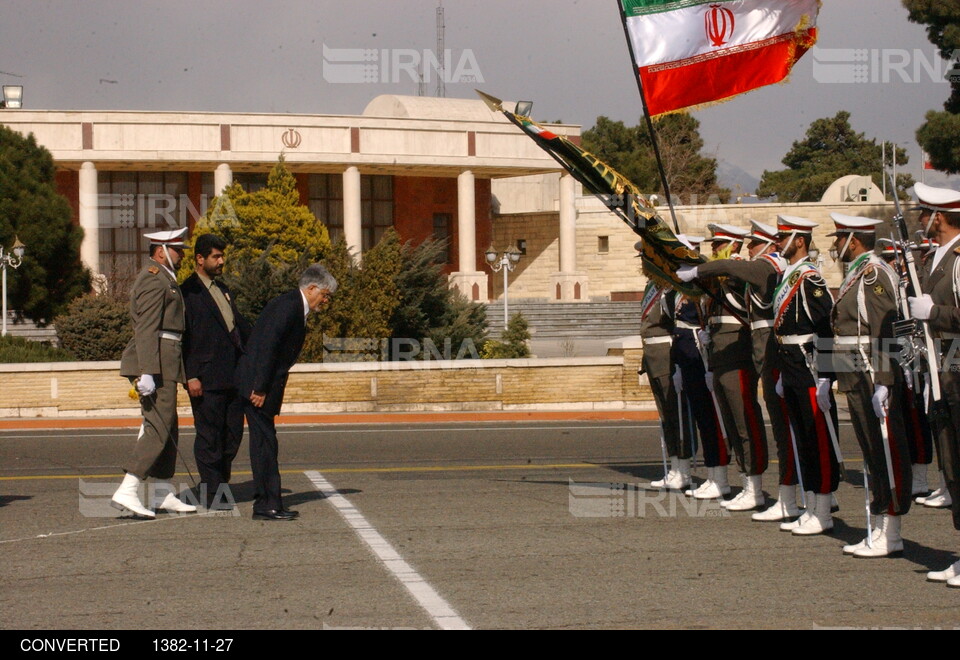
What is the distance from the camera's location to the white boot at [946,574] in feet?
24.3

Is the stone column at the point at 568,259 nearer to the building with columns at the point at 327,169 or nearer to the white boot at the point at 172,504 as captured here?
the building with columns at the point at 327,169

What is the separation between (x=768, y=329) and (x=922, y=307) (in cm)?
254

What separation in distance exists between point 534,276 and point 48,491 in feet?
A: 166

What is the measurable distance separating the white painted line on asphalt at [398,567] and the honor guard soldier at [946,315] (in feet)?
9.57

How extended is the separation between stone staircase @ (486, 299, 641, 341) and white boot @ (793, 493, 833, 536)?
125ft

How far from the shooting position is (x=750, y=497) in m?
10.4

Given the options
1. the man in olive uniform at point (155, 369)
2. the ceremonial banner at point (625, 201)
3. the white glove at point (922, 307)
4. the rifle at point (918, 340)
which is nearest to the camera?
the white glove at point (922, 307)

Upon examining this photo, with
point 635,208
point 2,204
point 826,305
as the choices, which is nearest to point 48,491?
point 635,208

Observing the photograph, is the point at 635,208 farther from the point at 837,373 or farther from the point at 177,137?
the point at 177,137

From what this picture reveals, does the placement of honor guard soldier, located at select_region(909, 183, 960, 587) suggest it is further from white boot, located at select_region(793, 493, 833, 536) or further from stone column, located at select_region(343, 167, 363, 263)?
stone column, located at select_region(343, 167, 363, 263)

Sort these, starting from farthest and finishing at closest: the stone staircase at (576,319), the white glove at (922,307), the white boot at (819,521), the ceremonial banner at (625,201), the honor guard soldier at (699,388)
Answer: the stone staircase at (576,319) < the honor guard soldier at (699,388) < the ceremonial banner at (625,201) < the white boot at (819,521) < the white glove at (922,307)

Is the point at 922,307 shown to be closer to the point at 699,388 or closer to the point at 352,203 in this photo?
the point at 699,388

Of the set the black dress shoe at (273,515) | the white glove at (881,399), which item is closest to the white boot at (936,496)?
the white glove at (881,399)

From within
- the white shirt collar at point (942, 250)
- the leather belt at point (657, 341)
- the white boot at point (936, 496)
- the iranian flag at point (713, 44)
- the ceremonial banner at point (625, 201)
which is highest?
the iranian flag at point (713, 44)
